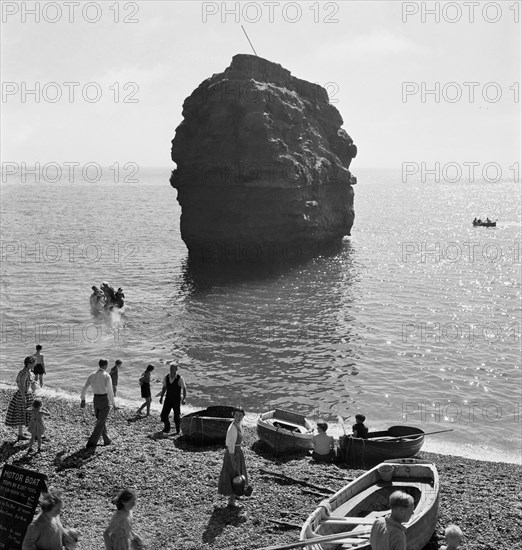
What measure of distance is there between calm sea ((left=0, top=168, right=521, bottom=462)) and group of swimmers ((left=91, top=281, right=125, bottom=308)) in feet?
3.49

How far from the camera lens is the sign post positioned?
36.0 ft

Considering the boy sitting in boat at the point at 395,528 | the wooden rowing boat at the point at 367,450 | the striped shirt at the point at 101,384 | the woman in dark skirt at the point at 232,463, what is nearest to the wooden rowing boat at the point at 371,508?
the boy sitting in boat at the point at 395,528

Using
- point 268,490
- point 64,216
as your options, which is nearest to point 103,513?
point 268,490

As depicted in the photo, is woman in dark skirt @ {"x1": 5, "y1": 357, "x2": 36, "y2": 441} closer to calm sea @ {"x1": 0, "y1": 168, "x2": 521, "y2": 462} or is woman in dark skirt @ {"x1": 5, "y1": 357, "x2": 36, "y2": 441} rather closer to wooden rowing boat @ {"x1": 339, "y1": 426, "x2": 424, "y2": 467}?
wooden rowing boat @ {"x1": 339, "y1": 426, "x2": 424, "y2": 467}

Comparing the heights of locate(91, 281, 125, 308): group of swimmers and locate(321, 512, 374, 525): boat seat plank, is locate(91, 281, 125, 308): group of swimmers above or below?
above

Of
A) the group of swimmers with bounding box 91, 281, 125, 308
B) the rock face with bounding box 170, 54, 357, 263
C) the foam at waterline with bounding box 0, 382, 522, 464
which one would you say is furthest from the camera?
the rock face with bounding box 170, 54, 357, 263

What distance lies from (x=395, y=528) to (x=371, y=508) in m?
4.76

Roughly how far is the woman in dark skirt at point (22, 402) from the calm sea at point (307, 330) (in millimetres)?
10423

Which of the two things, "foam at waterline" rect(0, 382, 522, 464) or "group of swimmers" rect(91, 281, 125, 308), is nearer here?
"foam at waterline" rect(0, 382, 522, 464)

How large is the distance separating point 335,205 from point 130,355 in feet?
119

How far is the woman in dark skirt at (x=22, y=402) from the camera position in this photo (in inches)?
696

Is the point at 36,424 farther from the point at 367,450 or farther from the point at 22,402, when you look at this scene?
the point at 367,450

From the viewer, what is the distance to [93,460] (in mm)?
17141

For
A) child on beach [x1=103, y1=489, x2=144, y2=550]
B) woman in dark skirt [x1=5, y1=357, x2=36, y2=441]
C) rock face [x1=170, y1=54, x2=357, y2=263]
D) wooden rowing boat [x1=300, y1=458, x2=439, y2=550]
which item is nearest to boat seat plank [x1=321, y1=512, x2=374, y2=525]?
wooden rowing boat [x1=300, y1=458, x2=439, y2=550]
